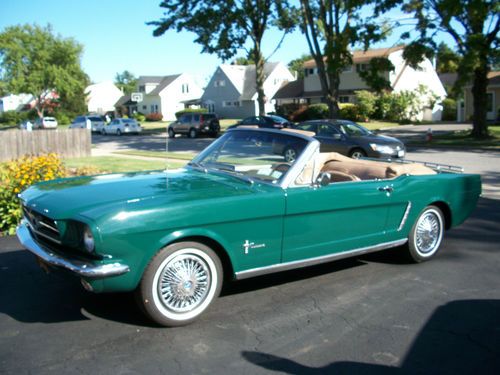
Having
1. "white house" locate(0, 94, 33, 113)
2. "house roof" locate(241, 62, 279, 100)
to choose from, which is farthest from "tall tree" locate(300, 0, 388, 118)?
"white house" locate(0, 94, 33, 113)

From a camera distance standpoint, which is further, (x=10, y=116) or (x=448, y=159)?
(x=10, y=116)

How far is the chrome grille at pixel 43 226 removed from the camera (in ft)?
13.1

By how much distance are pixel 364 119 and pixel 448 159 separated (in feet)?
81.4

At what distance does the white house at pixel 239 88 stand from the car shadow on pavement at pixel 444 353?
185ft

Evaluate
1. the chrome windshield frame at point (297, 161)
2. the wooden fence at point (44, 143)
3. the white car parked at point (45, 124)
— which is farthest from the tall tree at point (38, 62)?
the chrome windshield frame at point (297, 161)

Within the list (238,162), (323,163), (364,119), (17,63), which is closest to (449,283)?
(323,163)

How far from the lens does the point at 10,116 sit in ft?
246

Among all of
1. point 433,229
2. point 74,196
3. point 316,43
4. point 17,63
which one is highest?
point 17,63

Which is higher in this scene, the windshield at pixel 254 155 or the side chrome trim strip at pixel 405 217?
the windshield at pixel 254 155

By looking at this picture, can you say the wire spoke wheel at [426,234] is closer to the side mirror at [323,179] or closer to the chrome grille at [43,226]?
the side mirror at [323,179]

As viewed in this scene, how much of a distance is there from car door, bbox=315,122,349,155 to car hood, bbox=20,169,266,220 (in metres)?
11.9

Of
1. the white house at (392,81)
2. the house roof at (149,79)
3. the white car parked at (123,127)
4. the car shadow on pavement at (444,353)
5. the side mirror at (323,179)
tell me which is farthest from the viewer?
the house roof at (149,79)

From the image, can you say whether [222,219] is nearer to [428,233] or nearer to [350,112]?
[428,233]

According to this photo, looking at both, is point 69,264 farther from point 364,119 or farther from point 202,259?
point 364,119
